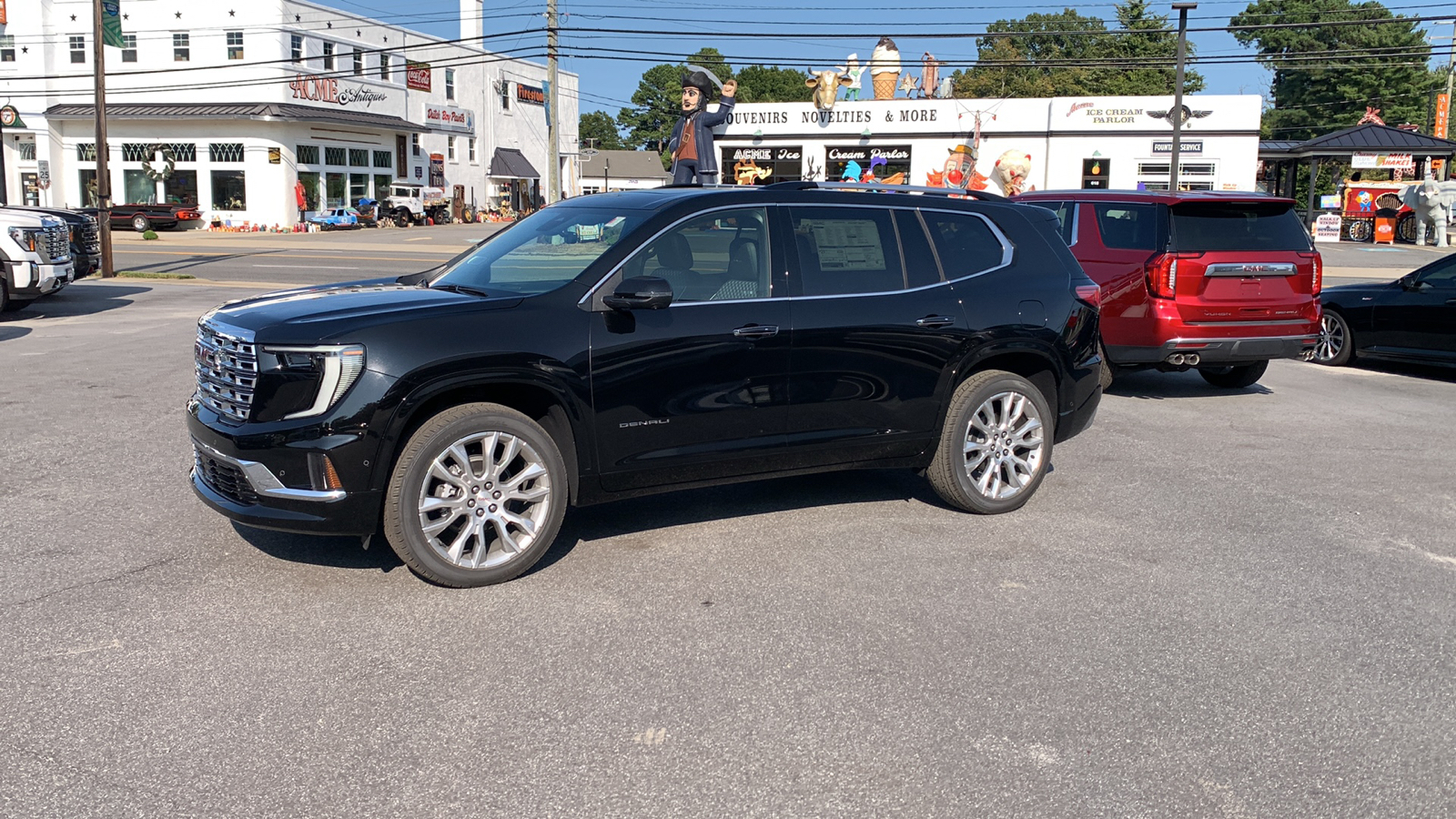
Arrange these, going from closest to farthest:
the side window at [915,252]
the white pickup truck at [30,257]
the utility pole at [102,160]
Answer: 1. the side window at [915,252]
2. the white pickup truck at [30,257]
3. the utility pole at [102,160]

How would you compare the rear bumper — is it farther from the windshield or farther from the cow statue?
the cow statue

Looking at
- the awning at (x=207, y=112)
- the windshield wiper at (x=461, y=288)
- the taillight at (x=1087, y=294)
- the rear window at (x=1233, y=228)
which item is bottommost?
the taillight at (x=1087, y=294)

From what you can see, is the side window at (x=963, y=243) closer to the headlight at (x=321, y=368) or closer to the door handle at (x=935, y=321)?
the door handle at (x=935, y=321)

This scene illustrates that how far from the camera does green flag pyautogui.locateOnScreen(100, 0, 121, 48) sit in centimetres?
2317

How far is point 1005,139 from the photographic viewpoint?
43844mm

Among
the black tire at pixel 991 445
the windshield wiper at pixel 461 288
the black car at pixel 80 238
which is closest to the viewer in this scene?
the windshield wiper at pixel 461 288

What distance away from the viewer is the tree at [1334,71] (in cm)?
7481

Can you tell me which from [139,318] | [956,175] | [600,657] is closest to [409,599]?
[600,657]

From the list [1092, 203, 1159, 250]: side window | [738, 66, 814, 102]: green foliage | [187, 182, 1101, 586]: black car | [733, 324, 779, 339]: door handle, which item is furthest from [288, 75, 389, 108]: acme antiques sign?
[738, 66, 814, 102]: green foliage

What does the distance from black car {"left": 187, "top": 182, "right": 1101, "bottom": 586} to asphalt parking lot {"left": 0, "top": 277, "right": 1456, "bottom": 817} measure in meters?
0.40

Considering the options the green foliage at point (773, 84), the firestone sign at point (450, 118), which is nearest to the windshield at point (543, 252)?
the firestone sign at point (450, 118)

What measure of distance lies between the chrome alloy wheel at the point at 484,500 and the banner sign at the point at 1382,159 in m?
51.1

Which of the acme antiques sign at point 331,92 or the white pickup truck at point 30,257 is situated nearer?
the white pickup truck at point 30,257

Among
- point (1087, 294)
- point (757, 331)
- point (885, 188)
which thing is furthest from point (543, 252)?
point (1087, 294)
